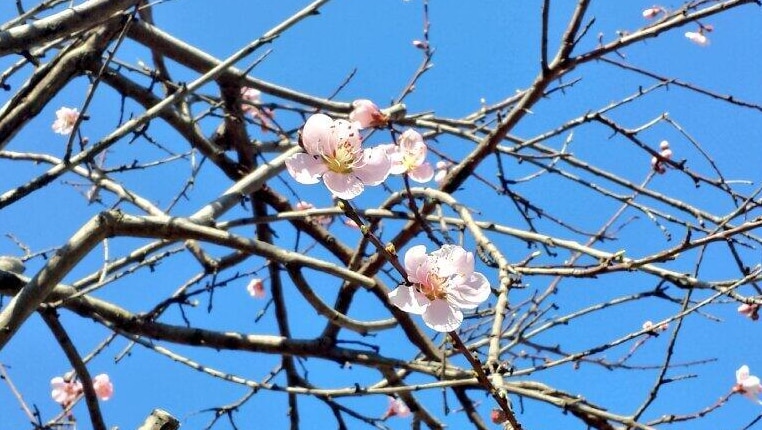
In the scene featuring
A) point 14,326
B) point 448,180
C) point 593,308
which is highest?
point 448,180

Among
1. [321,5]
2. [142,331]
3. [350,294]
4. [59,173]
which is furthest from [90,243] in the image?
[350,294]

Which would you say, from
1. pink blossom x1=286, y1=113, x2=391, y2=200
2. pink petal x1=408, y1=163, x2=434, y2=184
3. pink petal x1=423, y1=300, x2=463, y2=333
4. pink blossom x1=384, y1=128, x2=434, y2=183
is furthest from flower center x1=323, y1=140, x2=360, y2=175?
pink petal x1=408, y1=163, x2=434, y2=184

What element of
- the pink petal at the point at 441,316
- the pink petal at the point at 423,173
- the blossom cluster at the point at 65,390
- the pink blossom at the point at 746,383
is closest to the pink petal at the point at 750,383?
the pink blossom at the point at 746,383

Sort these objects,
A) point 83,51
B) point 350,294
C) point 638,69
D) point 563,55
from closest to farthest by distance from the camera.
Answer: point 563,55, point 83,51, point 638,69, point 350,294

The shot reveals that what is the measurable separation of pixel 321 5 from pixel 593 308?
1018mm

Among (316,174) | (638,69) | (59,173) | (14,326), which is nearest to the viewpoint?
(316,174)

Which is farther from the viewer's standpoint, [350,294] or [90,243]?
[350,294]

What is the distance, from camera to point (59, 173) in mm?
1482

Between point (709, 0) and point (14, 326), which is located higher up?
point (709, 0)

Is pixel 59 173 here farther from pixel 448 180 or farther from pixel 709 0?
pixel 709 0

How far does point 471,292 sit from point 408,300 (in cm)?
18

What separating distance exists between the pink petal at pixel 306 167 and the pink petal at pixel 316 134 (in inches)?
0.6

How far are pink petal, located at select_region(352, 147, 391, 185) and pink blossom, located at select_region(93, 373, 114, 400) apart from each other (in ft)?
8.00

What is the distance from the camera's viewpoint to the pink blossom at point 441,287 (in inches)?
42.4
